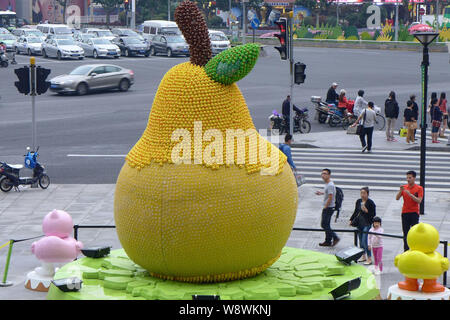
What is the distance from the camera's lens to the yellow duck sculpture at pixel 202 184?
10.0 meters

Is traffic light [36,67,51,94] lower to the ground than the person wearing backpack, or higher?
higher

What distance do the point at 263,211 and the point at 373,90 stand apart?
3052 cm

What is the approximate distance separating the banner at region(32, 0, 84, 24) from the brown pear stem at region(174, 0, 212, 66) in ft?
298

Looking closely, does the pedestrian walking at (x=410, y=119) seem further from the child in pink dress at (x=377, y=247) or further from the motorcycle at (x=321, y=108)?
the child in pink dress at (x=377, y=247)

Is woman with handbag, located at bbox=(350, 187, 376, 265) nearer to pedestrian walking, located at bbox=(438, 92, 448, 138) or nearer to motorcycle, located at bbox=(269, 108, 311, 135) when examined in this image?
motorcycle, located at bbox=(269, 108, 311, 135)

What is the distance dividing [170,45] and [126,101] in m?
20.1

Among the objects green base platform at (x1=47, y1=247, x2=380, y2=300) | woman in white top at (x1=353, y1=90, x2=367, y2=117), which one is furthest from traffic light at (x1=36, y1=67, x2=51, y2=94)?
woman in white top at (x1=353, y1=90, x2=367, y2=117)

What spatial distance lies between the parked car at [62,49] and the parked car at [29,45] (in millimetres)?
1827

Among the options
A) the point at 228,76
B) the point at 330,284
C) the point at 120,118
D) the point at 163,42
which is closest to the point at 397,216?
the point at 330,284

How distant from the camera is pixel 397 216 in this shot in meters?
18.6

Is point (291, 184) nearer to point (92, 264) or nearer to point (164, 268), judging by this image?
point (164, 268)

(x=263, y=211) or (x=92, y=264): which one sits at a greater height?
(x=263, y=211)

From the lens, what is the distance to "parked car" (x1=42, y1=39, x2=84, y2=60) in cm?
5406

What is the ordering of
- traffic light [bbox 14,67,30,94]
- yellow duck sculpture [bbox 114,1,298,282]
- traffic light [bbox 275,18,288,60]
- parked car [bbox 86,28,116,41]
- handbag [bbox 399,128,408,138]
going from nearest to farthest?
yellow duck sculpture [bbox 114,1,298,282] → traffic light [bbox 14,67,30,94] → traffic light [bbox 275,18,288,60] → handbag [bbox 399,128,408,138] → parked car [bbox 86,28,116,41]
